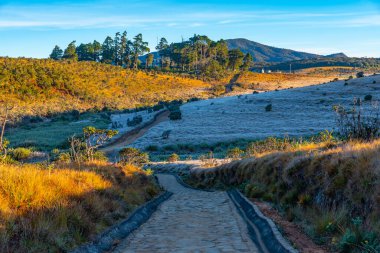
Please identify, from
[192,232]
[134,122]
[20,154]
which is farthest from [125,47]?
[192,232]

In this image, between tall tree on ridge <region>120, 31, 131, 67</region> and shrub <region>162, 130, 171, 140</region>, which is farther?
tall tree on ridge <region>120, 31, 131, 67</region>

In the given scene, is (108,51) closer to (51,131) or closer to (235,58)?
(235,58)

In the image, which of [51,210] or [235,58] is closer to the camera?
[51,210]

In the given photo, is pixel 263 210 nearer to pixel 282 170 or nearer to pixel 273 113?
pixel 282 170

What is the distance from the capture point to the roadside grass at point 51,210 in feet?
21.0

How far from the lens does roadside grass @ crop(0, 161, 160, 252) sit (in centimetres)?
639

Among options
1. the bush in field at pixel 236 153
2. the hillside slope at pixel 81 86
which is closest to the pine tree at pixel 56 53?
the hillside slope at pixel 81 86

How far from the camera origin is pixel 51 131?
2114 inches

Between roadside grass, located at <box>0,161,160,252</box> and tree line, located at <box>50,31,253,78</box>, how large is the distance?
117950mm

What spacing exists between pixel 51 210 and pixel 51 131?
48.8 meters

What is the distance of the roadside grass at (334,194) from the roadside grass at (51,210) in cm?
457

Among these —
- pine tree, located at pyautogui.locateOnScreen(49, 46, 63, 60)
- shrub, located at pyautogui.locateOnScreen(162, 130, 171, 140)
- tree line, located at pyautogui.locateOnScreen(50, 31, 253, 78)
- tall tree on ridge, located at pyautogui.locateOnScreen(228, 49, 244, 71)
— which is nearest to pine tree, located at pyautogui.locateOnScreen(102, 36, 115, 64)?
tree line, located at pyautogui.locateOnScreen(50, 31, 253, 78)

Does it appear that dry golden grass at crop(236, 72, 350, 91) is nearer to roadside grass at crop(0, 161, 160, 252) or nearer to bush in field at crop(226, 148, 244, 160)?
bush in field at crop(226, 148, 244, 160)

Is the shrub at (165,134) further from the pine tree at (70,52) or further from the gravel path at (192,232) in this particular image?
the pine tree at (70,52)
